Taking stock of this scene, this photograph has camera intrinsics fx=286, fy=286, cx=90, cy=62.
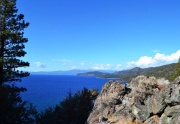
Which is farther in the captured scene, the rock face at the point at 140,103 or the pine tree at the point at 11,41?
the pine tree at the point at 11,41

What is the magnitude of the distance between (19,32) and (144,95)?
739 inches

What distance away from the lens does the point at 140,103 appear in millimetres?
22844

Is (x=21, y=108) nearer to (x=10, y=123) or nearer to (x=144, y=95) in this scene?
(x=10, y=123)

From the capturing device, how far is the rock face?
1891 cm

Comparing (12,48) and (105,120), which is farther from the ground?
(12,48)

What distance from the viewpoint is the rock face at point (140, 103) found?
18.9 m

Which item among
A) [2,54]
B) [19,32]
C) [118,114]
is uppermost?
[19,32]

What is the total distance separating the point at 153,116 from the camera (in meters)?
20.5

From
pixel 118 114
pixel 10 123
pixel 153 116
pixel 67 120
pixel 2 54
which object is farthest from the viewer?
pixel 2 54

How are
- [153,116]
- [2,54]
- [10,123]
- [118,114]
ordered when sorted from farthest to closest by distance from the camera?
[2,54] → [10,123] → [118,114] → [153,116]

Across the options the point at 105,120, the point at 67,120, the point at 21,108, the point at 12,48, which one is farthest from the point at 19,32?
the point at 105,120

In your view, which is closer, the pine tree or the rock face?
the rock face

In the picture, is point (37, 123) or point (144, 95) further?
point (37, 123)

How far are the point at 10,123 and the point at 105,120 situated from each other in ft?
32.7
